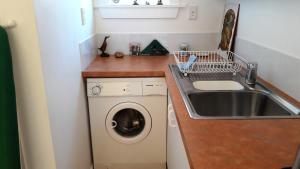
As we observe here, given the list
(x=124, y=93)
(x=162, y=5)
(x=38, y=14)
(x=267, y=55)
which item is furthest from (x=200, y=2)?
(x=38, y=14)

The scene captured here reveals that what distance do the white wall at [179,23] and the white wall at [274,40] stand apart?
47cm

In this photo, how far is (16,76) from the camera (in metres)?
1.15

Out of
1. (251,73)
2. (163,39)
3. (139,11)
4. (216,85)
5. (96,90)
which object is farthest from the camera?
(163,39)

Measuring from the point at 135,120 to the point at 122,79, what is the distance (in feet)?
1.52

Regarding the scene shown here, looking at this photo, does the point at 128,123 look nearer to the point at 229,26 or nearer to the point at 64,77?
the point at 64,77

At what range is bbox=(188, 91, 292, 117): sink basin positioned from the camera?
139 cm

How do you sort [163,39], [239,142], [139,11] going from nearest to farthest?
1. [239,142]
2. [139,11]
3. [163,39]

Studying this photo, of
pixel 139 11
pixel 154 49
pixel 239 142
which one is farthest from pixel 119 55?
pixel 239 142

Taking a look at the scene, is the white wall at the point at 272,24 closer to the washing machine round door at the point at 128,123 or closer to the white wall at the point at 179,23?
the white wall at the point at 179,23

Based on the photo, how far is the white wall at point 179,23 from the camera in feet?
7.67

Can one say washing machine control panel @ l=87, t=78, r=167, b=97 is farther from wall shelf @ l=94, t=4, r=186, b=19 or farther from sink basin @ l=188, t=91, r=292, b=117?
wall shelf @ l=94, t=4, r=186, b=19

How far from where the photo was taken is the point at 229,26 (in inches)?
84.3

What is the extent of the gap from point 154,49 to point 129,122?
752mm

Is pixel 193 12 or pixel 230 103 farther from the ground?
pixel 193 12
